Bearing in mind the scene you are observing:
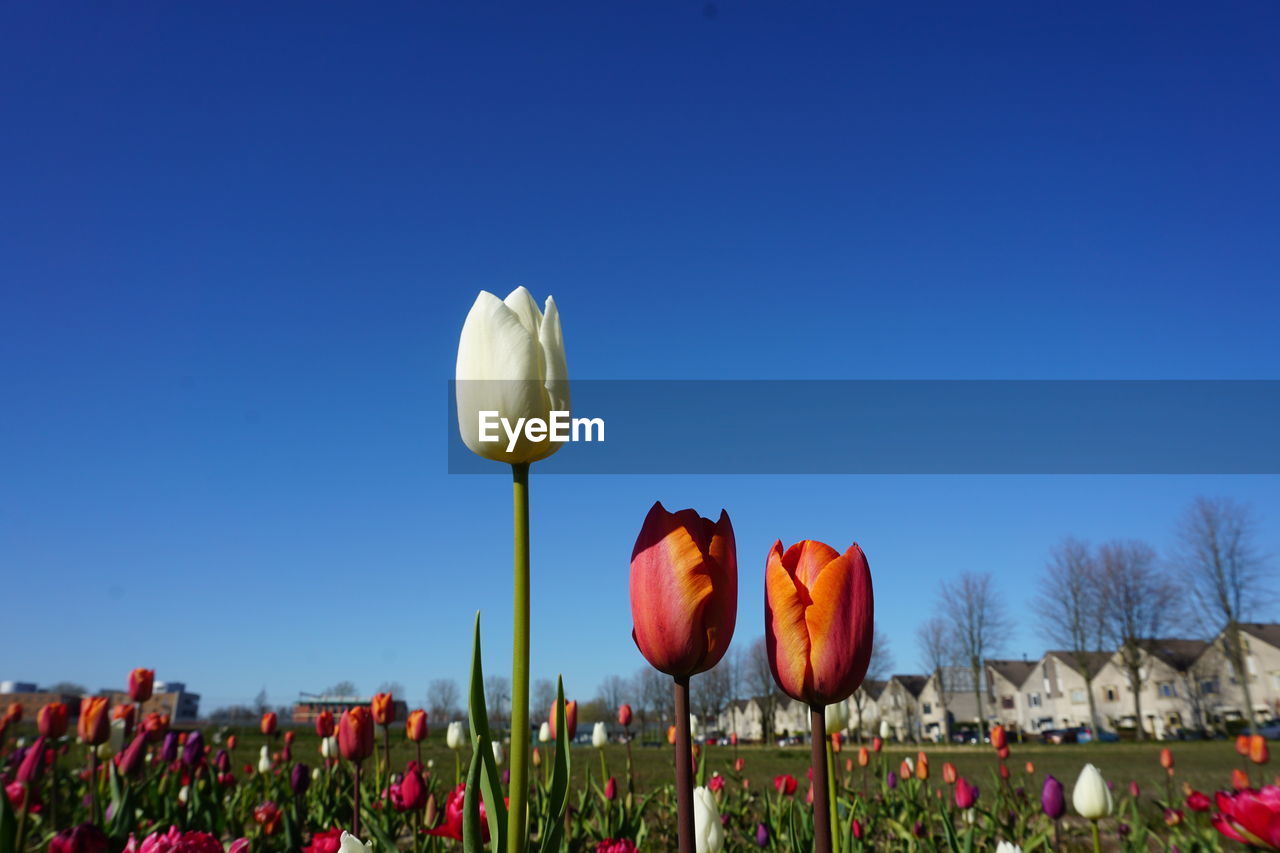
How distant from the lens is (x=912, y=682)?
87.0 m

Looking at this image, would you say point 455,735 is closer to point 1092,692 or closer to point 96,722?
point 96,722

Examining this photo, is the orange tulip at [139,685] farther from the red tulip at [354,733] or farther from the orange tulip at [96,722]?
the red tulip at [354,733]

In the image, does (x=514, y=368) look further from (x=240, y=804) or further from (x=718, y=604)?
(x=240, y=804)

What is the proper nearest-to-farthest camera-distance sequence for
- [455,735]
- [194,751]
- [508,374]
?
[508,374] → [194,751] → [455,735]

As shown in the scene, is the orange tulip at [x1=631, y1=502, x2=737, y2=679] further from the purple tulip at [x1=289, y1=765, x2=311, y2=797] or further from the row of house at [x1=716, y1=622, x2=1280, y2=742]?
the row of house at [x1=716, y1=622, x2=1280, y2=742]

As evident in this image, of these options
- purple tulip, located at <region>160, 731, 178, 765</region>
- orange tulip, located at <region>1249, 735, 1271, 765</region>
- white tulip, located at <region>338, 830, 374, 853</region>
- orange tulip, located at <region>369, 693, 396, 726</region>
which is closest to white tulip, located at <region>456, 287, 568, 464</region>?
white tulip, located at <region>338, 830, 374, 853</region>

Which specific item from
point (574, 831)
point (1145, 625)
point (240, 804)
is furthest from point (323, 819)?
point (1145, 625)

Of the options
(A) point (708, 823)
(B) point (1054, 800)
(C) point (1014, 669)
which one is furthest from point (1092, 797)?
(C) point (1014, 669)

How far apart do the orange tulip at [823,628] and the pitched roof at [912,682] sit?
90571mm

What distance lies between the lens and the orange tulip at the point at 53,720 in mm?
4902

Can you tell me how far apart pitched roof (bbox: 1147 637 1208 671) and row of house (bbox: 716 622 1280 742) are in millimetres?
77

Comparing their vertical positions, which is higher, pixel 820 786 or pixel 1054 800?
pixel 820 786

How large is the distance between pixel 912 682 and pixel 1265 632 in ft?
106

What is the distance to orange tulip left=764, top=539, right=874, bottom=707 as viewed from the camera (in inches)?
46.7
